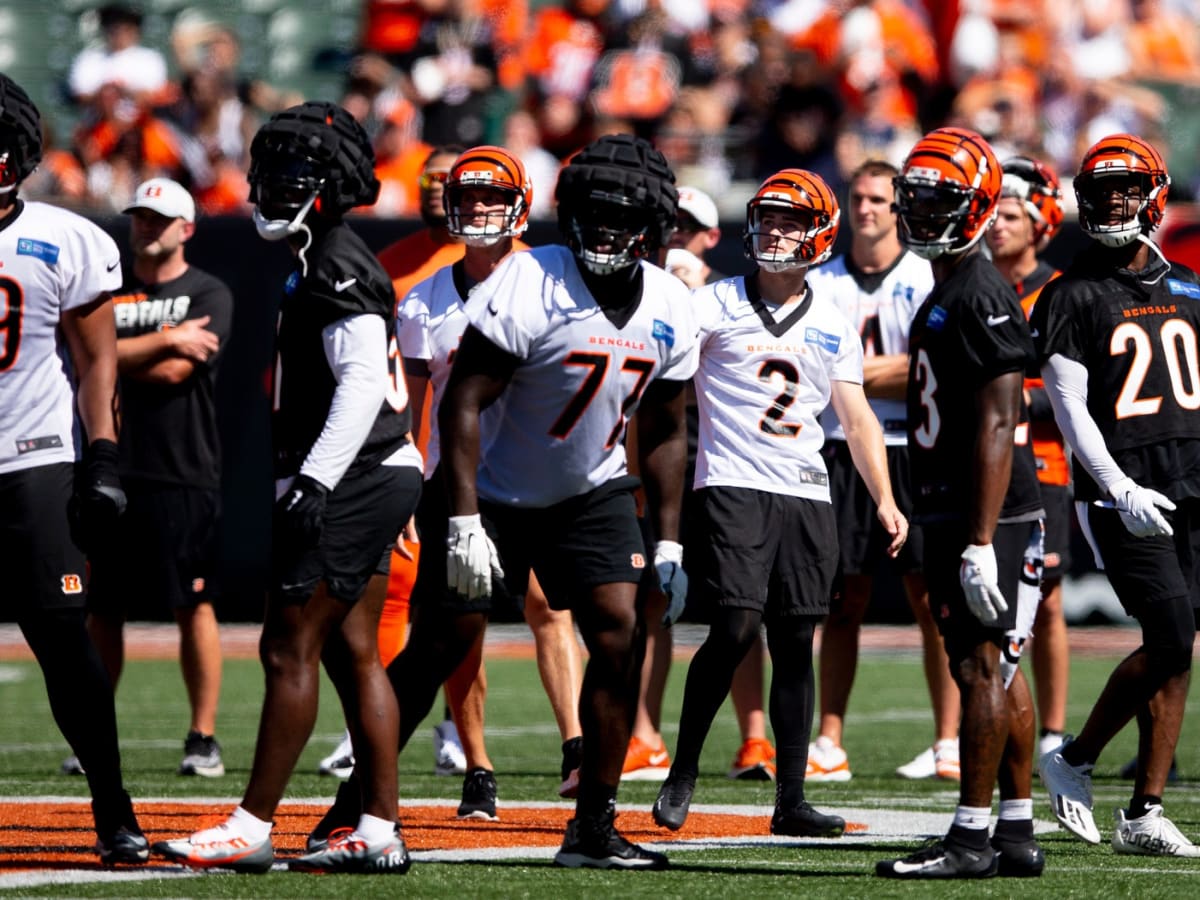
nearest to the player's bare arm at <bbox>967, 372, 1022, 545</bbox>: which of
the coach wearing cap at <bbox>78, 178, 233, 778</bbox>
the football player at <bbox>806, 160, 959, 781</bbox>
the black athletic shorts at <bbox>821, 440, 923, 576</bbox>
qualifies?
the football player at <bbox>806, 160, 959, 781</bbox>

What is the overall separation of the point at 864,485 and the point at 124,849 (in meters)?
3.79

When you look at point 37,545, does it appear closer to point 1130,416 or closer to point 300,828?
point 300,828

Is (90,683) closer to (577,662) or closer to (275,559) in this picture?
(275,559)

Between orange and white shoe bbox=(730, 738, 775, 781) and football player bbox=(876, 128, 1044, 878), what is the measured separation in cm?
245

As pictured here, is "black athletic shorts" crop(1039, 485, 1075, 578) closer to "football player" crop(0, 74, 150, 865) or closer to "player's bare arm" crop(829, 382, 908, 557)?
"player's bare arm" crop(829, 382, 908, 557)

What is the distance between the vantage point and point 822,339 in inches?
271

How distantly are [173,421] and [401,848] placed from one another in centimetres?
365

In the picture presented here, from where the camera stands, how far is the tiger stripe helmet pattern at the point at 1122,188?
627 centimetres

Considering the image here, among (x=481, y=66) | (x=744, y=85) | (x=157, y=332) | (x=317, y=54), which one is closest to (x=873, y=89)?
(x=744, y=85)

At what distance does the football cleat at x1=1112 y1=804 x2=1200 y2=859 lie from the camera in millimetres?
6023

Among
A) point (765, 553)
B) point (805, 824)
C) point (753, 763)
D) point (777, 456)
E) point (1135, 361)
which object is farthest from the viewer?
point (753, 763)

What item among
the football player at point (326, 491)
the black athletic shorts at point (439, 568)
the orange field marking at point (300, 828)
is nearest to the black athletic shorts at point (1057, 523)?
the orange field marking at point (300, 828)

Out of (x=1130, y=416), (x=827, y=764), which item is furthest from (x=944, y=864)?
(x=827, y=764)

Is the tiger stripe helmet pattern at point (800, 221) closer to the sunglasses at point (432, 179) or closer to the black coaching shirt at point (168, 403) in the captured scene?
the sunglasses at point (432, 179)
